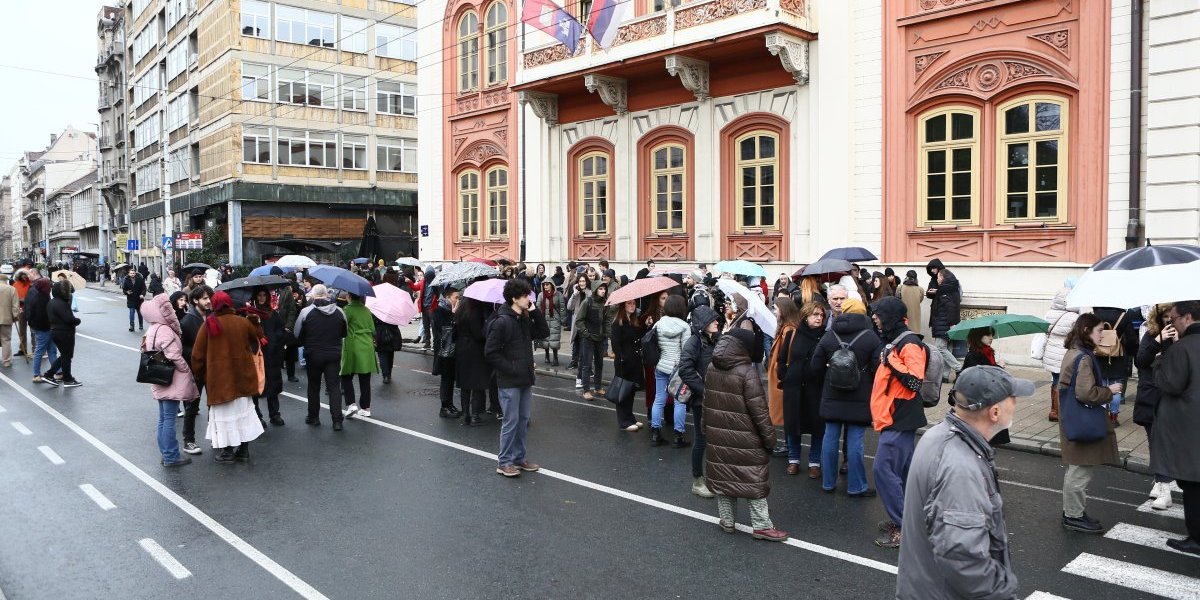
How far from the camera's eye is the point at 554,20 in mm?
20344

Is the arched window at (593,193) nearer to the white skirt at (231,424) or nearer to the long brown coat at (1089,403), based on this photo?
the white skirt at (231,424)

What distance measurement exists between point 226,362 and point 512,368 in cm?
303

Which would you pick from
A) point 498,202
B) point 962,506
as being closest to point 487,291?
point 962,506

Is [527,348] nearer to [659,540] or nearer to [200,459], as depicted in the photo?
Result: [659,540]

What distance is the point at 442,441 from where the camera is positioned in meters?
10.0

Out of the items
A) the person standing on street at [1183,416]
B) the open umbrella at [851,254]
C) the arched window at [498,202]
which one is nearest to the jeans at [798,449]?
the person standing on street at [1183,416]

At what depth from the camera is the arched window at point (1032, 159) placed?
15.0 m

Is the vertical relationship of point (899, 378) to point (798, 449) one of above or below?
above

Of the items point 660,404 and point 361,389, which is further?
point 361,389

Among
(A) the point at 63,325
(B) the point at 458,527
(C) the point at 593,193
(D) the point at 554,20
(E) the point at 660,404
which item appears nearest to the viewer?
(B) the point at 458,527

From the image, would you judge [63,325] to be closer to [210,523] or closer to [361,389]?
[361,389]

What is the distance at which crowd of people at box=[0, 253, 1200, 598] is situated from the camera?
334 cm

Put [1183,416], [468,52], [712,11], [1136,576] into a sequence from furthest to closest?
[468,52] → [712,11] → [1183,416] → [1136,576]

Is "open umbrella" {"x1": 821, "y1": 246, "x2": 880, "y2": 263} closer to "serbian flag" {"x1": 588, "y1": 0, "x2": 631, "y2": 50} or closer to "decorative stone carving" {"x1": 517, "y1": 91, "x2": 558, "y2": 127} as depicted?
"serbian flag" {"x1": 588, "y1": 0, "x2": 631, "y2": 50}
